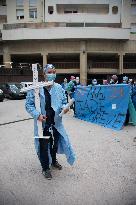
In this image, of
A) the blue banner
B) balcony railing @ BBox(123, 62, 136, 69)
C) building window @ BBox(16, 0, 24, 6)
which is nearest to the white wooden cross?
the blue banner

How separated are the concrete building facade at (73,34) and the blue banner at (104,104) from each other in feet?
95.4

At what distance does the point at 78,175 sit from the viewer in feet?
18.6

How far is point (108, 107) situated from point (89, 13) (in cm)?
3411

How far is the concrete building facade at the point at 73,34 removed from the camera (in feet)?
137

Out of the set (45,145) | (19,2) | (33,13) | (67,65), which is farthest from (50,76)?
(19,2)

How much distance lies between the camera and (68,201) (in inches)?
177

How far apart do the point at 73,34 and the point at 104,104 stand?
30.7m

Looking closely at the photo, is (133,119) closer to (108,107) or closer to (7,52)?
(108,107)

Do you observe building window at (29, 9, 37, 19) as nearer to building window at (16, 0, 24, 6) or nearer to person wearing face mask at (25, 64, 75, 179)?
building window at (16, 0, 24, 6)

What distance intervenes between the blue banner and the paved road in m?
1.88

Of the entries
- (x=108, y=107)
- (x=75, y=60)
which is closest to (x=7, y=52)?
(x=75, y=60)

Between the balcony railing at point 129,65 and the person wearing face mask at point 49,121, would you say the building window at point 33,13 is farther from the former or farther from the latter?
the person wearing face mask at point 49,121

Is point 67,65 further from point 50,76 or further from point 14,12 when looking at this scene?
point 50,76

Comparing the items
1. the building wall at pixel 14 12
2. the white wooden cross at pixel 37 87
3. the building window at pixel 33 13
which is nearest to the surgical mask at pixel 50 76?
the white wooden cross at pixel 37 87
